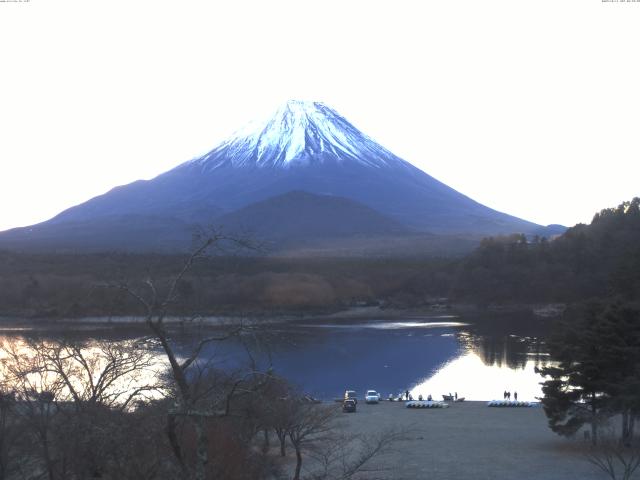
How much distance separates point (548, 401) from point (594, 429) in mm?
A: 713

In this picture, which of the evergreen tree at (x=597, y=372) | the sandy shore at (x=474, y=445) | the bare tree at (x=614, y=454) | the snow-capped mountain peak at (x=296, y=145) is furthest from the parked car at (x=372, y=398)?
the snow-capped mountain peak at (x=296, y=145)

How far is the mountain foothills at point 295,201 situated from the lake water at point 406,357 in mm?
27629

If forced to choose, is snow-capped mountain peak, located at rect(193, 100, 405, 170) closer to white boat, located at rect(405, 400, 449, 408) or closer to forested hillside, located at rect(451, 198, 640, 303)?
forested hillside, located at rect(451, 198, 640, 303)

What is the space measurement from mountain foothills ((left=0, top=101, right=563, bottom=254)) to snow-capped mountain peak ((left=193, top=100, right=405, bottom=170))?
93mm

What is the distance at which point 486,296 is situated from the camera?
41.2m

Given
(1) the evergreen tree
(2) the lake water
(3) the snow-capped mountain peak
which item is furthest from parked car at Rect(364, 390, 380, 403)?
→ (3) the snow-capped mountain peak

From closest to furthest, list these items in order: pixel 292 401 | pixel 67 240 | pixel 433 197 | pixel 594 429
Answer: pixel 292 401, pixel 594 429, pixel 67 240, pixel 433 197

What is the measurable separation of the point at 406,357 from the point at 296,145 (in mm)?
62965

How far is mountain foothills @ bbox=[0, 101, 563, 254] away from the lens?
62.0m

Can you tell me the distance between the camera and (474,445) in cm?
1121

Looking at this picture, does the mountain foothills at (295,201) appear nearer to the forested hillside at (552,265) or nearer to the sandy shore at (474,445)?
the forested hillside at (552,265)

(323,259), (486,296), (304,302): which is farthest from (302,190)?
(304,302)

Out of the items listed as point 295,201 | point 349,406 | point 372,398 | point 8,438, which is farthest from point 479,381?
point 295,201

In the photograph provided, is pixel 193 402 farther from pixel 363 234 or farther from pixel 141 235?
pixel 363 234
